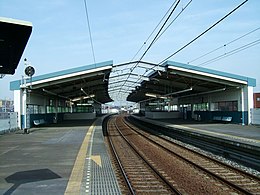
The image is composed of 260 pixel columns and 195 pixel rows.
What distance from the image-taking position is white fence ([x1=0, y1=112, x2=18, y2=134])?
20583 millimetres

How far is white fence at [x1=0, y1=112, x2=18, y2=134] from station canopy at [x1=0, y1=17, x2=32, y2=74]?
11.7 m

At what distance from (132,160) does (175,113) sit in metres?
35.1

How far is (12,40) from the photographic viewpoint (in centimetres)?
699

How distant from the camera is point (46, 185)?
22.4 feet

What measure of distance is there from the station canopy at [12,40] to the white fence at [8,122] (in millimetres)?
11671

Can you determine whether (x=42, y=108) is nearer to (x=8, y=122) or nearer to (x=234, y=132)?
(x=8, y=122)

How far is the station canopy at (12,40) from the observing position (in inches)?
226

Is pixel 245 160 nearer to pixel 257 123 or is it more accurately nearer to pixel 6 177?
pixel 6 177

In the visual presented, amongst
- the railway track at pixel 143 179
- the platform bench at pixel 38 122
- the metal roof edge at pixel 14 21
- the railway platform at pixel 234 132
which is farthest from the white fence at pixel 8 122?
the metal roof edge at pixel 14 21

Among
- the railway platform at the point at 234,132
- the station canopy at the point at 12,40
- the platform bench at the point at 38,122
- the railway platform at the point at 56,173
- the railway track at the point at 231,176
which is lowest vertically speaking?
the railway track at the point at 231,176

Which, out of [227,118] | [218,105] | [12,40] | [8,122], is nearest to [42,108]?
[8,122]

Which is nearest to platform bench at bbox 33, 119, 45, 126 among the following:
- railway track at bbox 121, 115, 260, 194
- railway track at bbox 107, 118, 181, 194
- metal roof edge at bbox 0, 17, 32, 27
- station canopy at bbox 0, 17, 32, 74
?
railway track at bbox 107, 118, 181, 194

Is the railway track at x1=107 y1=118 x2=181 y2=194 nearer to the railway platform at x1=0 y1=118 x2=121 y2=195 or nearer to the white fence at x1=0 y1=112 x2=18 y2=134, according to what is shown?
the railway platform at x1=0 y1=118 x2=121 y2=195

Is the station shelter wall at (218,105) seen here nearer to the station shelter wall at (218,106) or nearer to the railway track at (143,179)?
the station shelter wall at (218,106)
